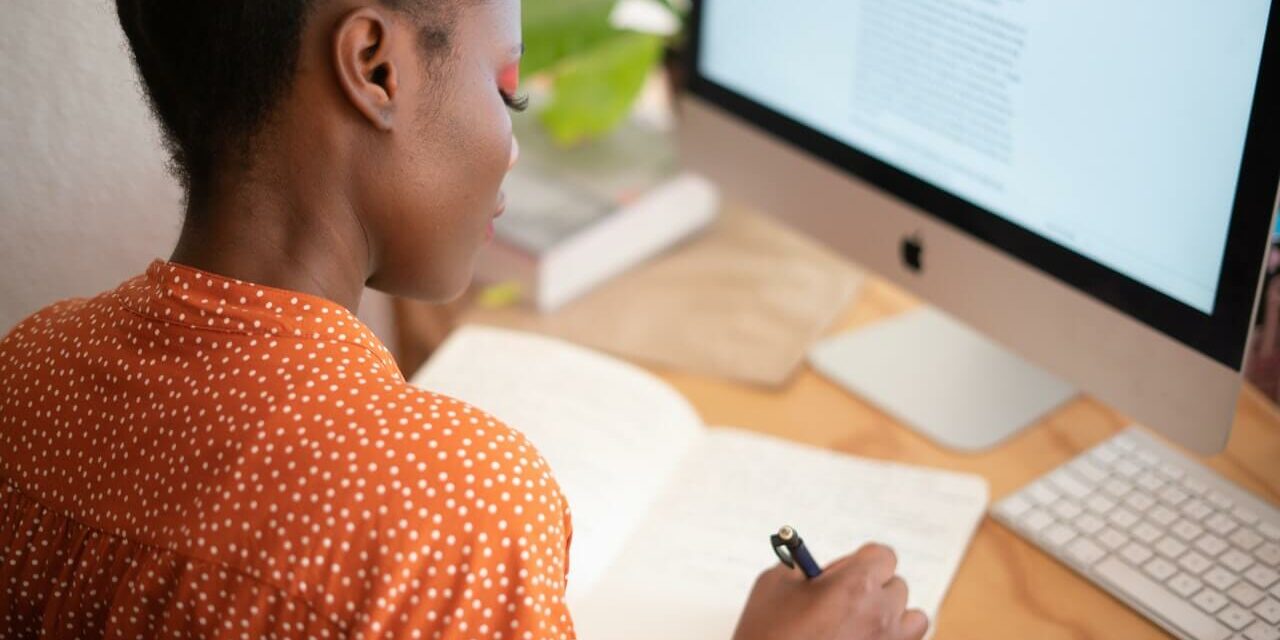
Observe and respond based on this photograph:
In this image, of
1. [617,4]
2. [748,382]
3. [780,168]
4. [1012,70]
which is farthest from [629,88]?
[1012,70]

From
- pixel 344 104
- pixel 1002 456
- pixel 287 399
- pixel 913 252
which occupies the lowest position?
pixel 1002 456

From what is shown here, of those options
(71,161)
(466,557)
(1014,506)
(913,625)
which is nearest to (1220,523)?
(1014,506)

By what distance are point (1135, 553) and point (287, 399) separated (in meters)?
0.52

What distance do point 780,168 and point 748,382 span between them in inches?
7.1

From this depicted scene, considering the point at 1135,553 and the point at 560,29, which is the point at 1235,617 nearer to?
the point at 1135,553

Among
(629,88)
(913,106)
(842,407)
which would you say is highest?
(913,106)

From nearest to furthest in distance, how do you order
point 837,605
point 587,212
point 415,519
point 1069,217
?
point 415,519
point 837,605
point 1069,217
point 587,212

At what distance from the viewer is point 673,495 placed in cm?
85

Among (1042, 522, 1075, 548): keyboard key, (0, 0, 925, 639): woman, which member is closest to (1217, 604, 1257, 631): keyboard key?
(1042, 522, 1075, 548): keyboard key

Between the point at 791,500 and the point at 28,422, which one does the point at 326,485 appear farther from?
the point at 791,500

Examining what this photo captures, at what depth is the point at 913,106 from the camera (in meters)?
0.87

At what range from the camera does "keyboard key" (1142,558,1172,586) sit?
0.75m

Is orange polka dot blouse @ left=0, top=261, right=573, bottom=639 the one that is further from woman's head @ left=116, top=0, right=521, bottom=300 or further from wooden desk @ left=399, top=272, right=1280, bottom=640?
wooden desk @ left=399, top=272, right=1280, bottom=640

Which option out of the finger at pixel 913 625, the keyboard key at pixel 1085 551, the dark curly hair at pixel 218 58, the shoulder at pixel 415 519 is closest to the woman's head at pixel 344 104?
the dark curly hair at pixel 218 58
